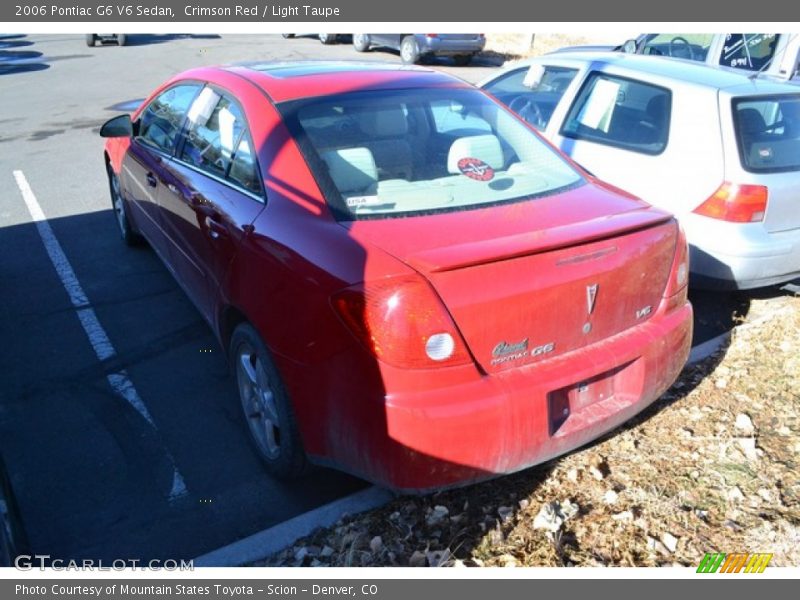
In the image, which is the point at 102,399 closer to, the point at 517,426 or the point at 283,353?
the point at 283,353

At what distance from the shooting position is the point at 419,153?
3.37 m

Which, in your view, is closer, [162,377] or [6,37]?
[162,377]

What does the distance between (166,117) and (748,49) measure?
8.01m

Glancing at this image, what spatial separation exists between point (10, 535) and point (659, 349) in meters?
2.55

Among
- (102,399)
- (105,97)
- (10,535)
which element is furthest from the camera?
(105,97)

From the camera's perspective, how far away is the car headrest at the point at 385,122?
11.2 feet

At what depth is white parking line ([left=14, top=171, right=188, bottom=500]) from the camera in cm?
374

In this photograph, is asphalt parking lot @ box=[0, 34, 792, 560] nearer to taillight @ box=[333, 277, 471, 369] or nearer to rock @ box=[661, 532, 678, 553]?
taillight @ box=[333, 277, 471, 369]

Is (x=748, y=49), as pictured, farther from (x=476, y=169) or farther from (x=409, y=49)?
(x=409, y=49)

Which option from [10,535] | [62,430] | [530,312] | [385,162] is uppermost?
[385,162]

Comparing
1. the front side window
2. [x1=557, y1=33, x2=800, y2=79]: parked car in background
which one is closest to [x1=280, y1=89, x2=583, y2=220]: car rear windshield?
the front side window

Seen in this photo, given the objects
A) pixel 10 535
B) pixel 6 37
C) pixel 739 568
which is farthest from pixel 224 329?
pixel 6 37

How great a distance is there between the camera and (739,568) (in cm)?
268

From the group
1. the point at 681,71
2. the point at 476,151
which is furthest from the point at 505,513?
the point at 681,71
